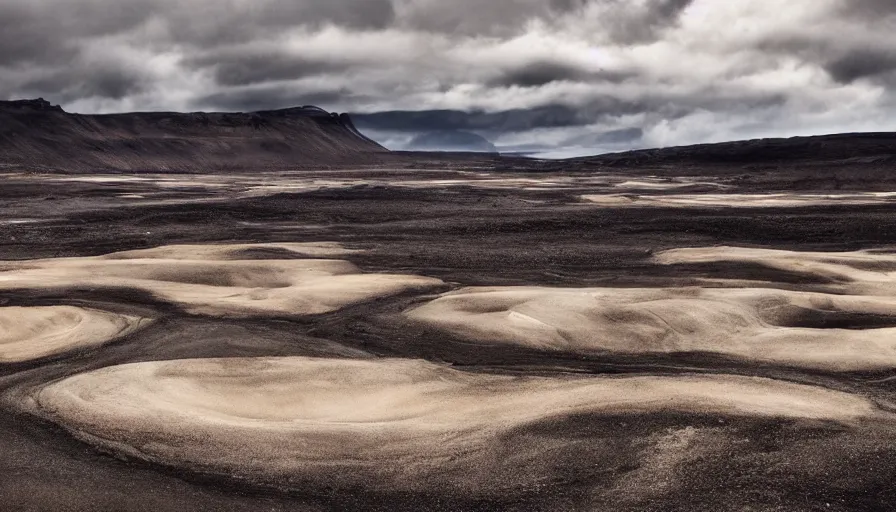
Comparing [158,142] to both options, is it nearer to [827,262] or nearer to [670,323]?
[827,262]

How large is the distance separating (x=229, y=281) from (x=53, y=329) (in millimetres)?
4719

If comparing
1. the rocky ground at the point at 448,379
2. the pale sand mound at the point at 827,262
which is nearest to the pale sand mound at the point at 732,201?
the pale sand mound at the point at 827,262

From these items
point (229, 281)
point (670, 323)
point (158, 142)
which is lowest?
point (670, 323)

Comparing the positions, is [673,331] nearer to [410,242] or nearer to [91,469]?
Result: [91,469]

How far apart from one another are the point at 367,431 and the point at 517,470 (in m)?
1.75

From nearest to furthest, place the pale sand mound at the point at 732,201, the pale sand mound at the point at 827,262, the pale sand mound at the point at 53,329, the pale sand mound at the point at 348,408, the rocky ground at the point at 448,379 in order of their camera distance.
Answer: the rocky ground at the point at 448,379
the pale sand mound at the point at 348,408
the pale sand mound at the point at 53,329
the pale sand mound at the point at 827,262
the pale sand mound at the point at 732,201

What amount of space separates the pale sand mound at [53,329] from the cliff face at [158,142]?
3880 inches

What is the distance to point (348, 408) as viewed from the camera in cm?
902

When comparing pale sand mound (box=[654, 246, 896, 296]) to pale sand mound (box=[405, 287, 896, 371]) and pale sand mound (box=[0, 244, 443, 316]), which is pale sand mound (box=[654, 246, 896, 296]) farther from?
pale sand mound (box=[0, 244, 443, 316])

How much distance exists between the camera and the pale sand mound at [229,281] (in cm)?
1478

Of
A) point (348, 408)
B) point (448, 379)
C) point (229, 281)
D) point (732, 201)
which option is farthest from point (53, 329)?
point (732, 201)

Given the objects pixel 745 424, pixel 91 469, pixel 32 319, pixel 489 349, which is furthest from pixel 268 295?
pixel 745 424

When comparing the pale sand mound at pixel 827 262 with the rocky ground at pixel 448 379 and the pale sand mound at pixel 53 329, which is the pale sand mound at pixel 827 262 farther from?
the pale sand mound at pixel 53 329

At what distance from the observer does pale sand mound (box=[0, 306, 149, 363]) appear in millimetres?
11430
